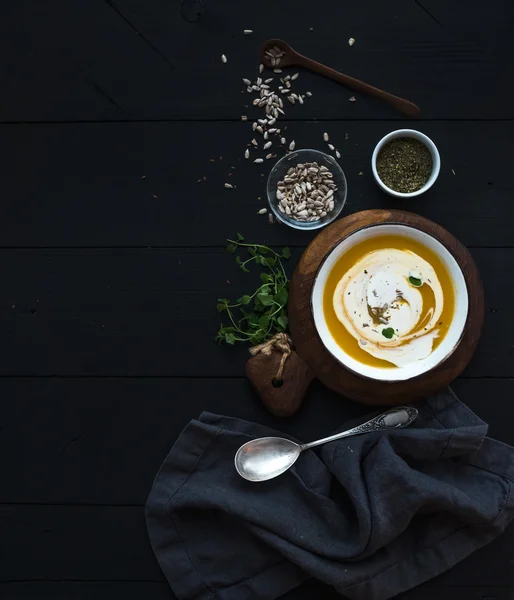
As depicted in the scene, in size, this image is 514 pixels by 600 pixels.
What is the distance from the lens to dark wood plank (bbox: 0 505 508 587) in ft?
5.11

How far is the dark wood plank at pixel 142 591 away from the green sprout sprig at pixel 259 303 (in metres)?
0.57

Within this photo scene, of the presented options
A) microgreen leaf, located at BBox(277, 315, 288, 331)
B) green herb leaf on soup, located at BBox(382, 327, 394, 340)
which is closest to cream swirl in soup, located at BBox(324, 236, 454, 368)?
green herb leaf on soup, located at BBox(382, 327, 394, 340)

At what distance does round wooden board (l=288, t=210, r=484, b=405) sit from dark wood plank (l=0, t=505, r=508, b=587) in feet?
1.83

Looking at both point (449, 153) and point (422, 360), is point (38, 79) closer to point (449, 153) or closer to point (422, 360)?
point (449, 153)

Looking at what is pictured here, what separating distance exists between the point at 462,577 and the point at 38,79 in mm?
1508

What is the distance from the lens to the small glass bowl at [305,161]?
153 cm

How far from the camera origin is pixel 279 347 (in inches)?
57.7

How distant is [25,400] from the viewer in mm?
1588

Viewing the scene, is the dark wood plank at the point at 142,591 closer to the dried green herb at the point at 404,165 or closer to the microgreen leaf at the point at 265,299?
the microgreen leaf at the point at 265,299

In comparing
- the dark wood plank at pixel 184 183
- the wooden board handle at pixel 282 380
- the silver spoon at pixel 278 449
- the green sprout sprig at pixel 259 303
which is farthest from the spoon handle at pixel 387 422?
the dark wood plank at pixel 184 183

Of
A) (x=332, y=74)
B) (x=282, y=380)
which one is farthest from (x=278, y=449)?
(x=332, y=74)

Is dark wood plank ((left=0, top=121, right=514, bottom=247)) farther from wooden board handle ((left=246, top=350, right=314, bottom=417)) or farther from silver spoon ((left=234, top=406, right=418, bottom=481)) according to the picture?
silver spoon ((left=234, top=406, right=418, bottom=481))

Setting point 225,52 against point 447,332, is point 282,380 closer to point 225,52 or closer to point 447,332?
point 447,332

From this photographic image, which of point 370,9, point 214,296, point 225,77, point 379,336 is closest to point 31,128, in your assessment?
point 225,77
